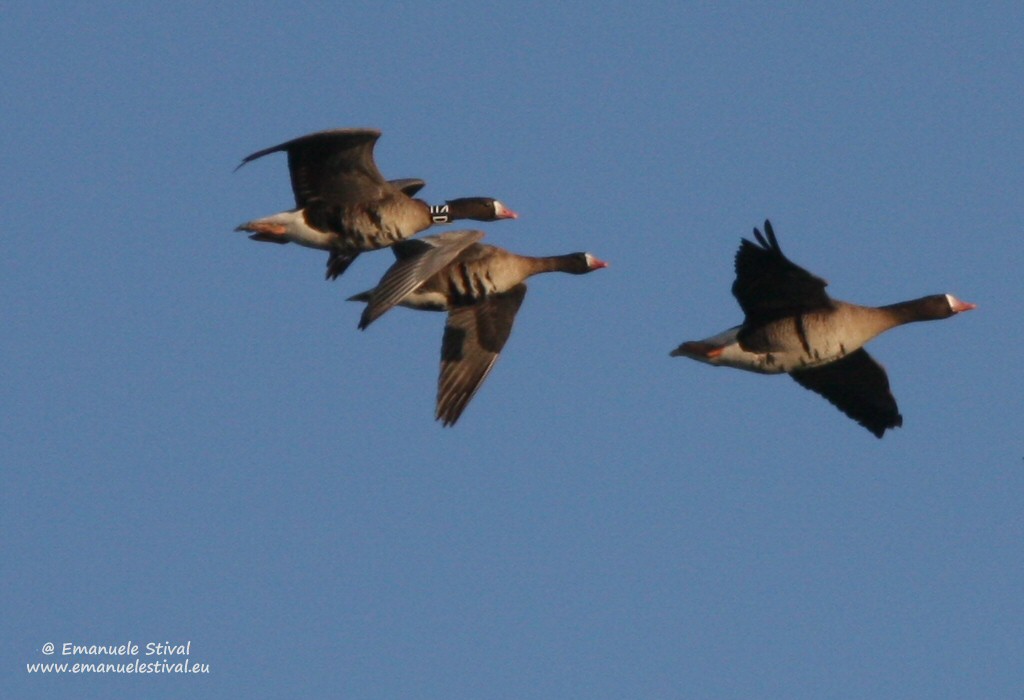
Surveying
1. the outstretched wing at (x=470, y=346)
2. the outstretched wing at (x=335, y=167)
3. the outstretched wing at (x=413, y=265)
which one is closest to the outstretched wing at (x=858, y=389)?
the outstretched wing at (x=470, y=346)

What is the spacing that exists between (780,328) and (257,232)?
5325 millimetres

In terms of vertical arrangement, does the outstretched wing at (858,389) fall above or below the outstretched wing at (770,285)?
below

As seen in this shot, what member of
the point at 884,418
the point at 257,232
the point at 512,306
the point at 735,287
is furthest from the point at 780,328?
the point at 257,232

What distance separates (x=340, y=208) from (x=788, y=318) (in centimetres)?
461

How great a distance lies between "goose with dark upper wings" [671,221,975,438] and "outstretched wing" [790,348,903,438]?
1.07ft

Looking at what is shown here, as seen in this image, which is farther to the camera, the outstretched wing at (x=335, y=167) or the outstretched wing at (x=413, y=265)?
the outstretched wing at (x=335, y=167)

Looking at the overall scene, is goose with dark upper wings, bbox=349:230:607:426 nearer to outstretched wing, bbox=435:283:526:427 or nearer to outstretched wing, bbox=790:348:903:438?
outstretched wing, bbox=435:283:526:427

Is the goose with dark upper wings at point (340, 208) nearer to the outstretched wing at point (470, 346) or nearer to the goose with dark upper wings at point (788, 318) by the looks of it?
the outstretched wing at point (470, 346)

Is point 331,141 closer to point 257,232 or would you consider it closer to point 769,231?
point 257,232

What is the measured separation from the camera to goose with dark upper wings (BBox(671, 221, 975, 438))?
746 inches

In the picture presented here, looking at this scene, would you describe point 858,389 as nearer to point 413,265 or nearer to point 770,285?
point 770,285

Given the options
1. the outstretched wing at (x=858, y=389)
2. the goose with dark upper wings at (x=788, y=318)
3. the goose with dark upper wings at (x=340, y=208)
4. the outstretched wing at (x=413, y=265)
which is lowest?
the outstretched wing at (x=858, y=389)

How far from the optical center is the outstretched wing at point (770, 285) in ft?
61.6

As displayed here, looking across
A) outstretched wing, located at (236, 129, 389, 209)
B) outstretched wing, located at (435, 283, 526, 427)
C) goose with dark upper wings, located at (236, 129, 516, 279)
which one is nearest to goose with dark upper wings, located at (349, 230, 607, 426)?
outstretched wing, located at (435, 283, 526, 427)
